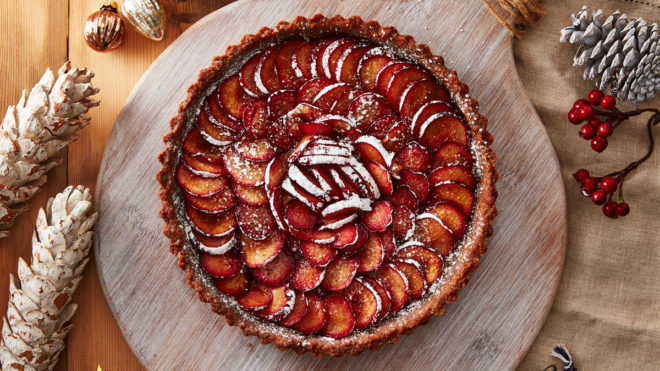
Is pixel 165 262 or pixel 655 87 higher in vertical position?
pixel 655 87

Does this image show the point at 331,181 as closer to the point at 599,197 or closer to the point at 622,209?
the point at 599,197

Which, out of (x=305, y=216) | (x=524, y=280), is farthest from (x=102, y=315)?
(x=524, y=280)

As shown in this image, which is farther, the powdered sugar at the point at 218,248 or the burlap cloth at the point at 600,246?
the burlap cloth at the point at 600,246

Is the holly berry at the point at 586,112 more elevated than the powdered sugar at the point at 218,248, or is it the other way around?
the holly berry at the point at 586,112

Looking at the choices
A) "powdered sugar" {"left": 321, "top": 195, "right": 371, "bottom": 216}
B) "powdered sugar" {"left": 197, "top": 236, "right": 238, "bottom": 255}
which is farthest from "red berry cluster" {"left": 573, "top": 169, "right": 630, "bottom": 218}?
"powdered sugar" {"left": 197, "top": 236, "right": 238, "bottom": 255}

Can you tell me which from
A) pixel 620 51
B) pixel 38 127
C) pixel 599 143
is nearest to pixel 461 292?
pixel 599 143

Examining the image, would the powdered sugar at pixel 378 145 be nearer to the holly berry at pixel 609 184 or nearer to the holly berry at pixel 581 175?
the holly berry at pixel 581 175

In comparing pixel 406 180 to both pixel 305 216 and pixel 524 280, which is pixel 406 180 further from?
pixel 524 280

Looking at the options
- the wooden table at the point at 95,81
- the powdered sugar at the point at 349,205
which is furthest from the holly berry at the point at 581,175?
the wooden table at the point at 95,81
